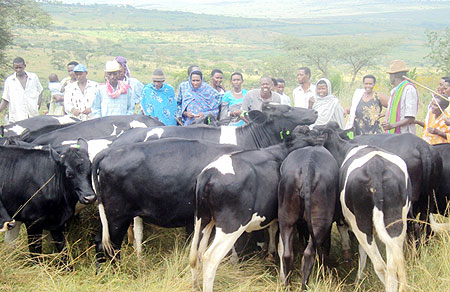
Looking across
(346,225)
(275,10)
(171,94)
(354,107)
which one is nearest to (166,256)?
(346,225)

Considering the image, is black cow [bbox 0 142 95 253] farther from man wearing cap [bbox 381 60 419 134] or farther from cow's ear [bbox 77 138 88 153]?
man wearing cap [bbox 381 60 419 134]

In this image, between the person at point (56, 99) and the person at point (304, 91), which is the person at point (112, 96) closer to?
the person at point (56, 99)

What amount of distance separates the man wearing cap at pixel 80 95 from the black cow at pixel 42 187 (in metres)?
3.55

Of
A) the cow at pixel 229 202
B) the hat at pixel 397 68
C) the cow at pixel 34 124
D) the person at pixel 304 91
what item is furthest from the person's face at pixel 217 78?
the cow at pixel 229 202

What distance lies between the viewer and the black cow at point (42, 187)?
5996 mm

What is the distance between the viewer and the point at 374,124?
342 inches

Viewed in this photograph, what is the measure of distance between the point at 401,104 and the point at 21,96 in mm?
7158

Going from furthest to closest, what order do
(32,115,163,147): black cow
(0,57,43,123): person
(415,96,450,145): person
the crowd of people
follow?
(0,57,43,123): person, the crowd of people, (32,115,163,147): black cow, (415,96,450,145): person

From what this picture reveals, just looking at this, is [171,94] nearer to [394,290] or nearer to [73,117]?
[73,117]

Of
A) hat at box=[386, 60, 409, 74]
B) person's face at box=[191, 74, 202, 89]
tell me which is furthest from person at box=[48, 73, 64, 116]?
hat at box=[386, 60, 409, 74]

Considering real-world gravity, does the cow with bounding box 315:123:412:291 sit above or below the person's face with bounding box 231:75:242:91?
below

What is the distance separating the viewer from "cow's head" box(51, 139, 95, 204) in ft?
20.0

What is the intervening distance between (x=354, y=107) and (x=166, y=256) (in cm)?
433

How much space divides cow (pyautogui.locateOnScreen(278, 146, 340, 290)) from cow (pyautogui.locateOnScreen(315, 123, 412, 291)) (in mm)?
228
